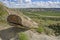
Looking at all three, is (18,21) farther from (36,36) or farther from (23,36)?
(36,36)

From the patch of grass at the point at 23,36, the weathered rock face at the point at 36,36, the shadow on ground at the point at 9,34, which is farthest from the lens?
the weathered rock face at the point at 36,36

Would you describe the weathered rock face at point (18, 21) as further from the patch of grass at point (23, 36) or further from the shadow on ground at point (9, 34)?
the patch of grass at point (23, 36)

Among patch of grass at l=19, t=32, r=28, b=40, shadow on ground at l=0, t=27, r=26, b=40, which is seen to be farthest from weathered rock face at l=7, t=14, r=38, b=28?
patch of grass at l=19, t=32, r=28, b=40

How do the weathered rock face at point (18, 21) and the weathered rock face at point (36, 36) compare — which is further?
the weathered rock face at point (36, 36)

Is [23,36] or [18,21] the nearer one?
[23,36]

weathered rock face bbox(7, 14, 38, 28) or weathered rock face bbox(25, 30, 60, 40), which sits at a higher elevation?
weathered rock face bbox(7, 14, 38, 28)

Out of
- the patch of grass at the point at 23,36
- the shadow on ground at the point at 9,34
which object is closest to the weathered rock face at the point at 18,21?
the shadow on ground at the point at 9,34

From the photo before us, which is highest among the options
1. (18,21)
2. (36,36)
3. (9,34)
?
(18,21)

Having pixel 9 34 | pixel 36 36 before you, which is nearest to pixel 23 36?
pixel 9 34

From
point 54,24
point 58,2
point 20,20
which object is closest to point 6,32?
point 20,20

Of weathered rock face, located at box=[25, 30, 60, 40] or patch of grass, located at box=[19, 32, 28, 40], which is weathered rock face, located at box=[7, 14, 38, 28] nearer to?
weathered rock face, located at box=[25, 30, 60, 40]

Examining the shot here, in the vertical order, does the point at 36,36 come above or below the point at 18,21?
below

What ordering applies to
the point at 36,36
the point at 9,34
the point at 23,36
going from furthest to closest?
the point at 36,36 → the point at 9,34 → the point at 23,36

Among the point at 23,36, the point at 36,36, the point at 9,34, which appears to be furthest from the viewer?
the point at 36,36
